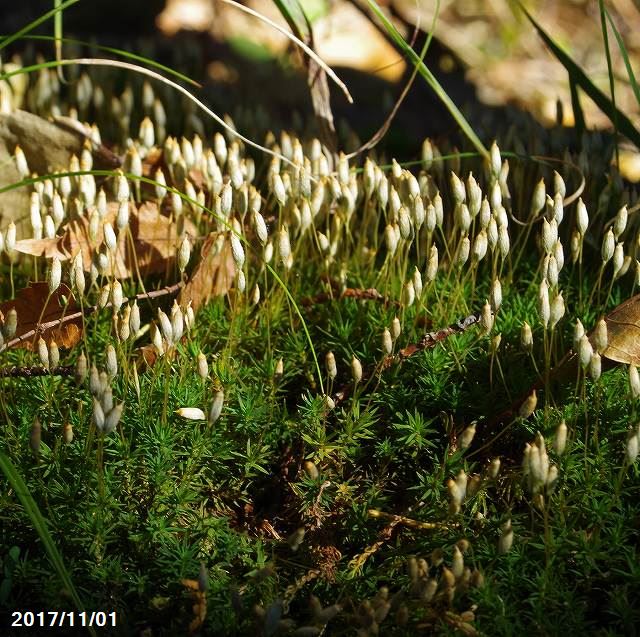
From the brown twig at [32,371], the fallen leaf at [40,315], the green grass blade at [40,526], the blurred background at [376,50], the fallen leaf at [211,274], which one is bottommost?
the green grass blade at [40,526]

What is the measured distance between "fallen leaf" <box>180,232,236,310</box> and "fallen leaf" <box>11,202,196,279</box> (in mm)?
100

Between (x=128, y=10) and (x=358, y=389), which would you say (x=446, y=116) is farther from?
(x=358, y=389)

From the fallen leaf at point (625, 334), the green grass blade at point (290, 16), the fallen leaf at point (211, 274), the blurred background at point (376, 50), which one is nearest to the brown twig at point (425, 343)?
the fallen leaf at point (625, 334)

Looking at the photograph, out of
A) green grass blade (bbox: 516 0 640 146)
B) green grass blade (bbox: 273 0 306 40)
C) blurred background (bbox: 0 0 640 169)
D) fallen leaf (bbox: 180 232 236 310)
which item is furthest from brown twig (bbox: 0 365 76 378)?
blurred background (bbox: 0 0 640 169)

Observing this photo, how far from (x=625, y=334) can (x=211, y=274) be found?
109 centimetres

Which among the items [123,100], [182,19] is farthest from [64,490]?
[182,19]

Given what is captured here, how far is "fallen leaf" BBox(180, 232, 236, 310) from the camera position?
2.26 m

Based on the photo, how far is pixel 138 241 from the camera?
2.45 meters

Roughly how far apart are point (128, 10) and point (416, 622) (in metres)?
5.29

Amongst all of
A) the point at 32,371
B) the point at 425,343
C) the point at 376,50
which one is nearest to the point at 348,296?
the point at 425,343

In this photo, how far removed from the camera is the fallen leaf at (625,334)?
1.90 meters

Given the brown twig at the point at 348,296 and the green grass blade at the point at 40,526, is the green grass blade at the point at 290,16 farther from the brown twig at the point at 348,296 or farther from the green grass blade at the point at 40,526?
the green grass blade at the point at 40,526

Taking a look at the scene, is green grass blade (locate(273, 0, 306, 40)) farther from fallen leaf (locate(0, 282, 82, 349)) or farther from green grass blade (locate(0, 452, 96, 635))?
green grass blade (locate(0, 452, 96, 635))

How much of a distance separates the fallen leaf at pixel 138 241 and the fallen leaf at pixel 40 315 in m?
0.14
